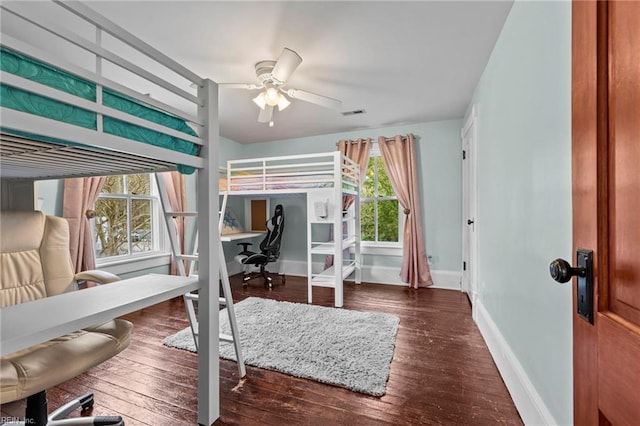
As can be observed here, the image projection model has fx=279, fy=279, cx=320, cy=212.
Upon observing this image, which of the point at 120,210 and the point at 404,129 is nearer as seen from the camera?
the point at 120,210

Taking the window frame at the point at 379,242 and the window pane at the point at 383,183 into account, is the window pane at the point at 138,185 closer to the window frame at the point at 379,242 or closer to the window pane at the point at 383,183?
the window frame at the point at 379,242

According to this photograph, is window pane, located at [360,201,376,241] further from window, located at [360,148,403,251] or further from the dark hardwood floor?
the dark hardwood floor

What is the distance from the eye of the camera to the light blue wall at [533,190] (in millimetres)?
1079

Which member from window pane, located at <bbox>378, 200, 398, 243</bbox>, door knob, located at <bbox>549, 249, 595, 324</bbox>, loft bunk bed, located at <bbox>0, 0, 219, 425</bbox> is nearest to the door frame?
window pane, located at <bbox>378, 200, 398, 243</bbox>

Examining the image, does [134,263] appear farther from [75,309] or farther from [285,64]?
[285,64]

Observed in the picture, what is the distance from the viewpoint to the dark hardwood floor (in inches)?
57.9

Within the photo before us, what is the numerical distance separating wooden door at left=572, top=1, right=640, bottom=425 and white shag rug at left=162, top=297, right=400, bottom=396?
136cm

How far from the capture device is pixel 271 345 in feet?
7.34

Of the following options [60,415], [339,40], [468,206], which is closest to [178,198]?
[60,415]

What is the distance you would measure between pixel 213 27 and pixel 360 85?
1.42 metres

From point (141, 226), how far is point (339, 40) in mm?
3211

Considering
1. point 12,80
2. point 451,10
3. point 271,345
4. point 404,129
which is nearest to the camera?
point 12,80

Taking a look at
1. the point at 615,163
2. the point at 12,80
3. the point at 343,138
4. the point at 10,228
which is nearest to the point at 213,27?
the point at 12,80

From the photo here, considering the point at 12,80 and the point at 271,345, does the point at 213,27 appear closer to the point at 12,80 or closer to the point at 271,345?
the point at 12,80
